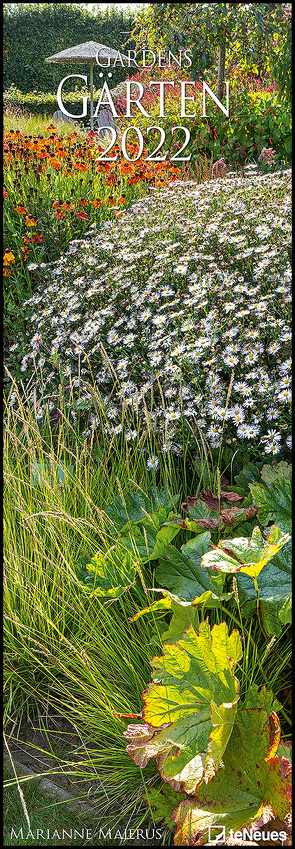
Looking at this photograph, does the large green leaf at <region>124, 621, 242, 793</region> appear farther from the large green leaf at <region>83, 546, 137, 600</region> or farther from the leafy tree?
the leafy tree

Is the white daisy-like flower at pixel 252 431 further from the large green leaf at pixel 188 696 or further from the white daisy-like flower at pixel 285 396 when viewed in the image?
the large green leaf at pixel 188 696

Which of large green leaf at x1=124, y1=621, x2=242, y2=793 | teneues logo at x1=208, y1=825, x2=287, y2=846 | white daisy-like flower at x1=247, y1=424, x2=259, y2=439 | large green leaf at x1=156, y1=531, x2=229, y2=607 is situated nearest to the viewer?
teneues logo at x1=208, y1=825, x2=287, y2=846

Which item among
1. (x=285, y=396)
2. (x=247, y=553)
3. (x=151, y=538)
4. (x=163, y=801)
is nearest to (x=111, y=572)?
(x=151, y=538)

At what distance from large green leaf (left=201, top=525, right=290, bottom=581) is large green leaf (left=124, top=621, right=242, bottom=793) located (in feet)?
0.50

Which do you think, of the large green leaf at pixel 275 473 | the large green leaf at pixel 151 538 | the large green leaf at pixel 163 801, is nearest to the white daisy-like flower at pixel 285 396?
the large green leaf at pixel 275 473

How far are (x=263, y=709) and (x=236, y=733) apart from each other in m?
0.11

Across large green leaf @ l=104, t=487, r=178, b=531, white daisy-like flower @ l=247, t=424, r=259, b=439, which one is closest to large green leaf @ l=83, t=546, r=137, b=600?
large green leaf @ l=104, t=487, r=178, b=531

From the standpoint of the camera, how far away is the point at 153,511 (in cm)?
233

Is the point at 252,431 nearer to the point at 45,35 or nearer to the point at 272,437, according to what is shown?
the point at 272,437

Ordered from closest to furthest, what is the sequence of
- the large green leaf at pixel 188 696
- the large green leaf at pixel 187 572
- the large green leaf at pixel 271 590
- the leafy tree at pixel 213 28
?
1. the large green leaf at pixel 188 696
2. the large green leaf at pixel 271 590
3. the large green leaf at pixel 187 572
4. the leafy tree at pixel 213 28

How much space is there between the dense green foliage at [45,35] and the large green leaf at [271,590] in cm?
1742

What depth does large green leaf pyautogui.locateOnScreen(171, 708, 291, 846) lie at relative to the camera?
145cm

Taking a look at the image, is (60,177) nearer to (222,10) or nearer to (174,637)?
(222,10)

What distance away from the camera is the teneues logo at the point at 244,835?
4.61 ft
